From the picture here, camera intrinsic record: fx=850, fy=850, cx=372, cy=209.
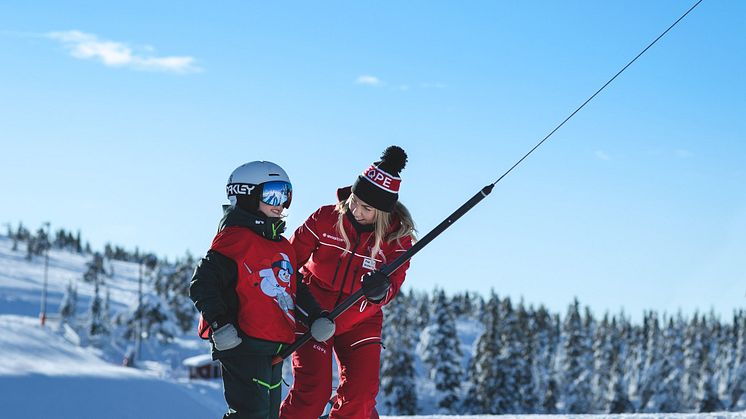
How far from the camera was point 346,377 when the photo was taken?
5762mm

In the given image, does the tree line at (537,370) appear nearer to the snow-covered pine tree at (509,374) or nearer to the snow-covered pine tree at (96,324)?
the snow-covered pine tree at (509,374)

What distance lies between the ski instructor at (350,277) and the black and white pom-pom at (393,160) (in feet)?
0.04

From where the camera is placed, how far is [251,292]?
16.2 feet

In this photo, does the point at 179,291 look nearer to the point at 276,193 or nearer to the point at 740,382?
the point at 740,382

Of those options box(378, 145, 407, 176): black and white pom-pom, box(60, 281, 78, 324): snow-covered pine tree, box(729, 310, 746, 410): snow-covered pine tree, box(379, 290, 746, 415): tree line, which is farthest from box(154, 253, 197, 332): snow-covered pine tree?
box(378, 145, 407, 176): black and white pom-pom

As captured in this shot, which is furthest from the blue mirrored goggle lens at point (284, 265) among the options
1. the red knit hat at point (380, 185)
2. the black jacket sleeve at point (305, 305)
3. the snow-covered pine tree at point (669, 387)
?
the snow-covered pine tree at point (669, 387)

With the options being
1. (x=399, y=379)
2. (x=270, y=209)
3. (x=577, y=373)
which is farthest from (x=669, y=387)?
(x=270, y=209)

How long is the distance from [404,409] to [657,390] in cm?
3089

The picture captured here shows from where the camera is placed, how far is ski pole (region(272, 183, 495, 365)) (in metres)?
5.21

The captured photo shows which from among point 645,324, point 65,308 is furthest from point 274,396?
point 645,324

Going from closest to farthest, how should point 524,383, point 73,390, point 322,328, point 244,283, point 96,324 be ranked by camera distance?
point 244,283 < point 322,328 < point 73,390 < point 524,383 < point 96,324

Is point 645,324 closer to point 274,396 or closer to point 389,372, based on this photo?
point 389,372

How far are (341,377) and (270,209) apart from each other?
1.41 meters

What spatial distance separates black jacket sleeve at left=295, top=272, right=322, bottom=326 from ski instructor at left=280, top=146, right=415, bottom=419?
0.96 ft
